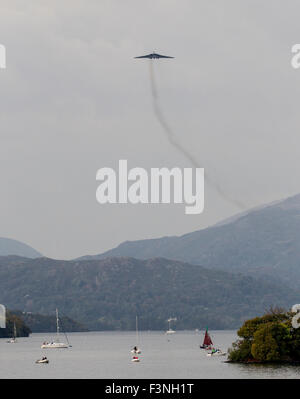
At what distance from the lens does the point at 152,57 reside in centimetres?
19788
